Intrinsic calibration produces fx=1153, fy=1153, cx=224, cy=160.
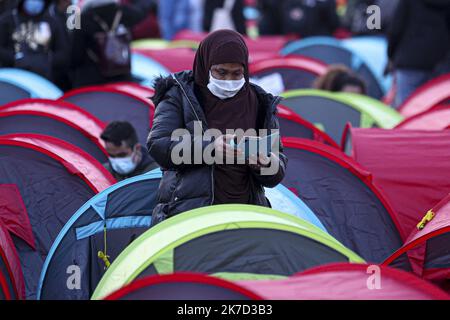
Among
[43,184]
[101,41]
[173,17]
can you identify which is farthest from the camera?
[173,17]

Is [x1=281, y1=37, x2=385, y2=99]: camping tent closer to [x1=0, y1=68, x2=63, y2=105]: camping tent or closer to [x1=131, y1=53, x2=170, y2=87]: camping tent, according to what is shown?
[x1=131, y1=53, x2=170, y2=87]: camping tent

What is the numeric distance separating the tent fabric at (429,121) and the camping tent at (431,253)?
8.78 ft

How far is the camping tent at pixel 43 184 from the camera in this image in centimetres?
696

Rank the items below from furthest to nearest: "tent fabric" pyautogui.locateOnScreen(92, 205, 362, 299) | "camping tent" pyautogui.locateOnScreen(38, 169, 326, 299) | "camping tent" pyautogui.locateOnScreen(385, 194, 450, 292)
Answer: "camping tent" pyautogui.locateOnScreen(38, 169, 326, 299) < "camping tent" pyautogui.locateOnScreen(385, 194, 450, 292) < "tent fabric" pyautogui.locateOnScreen(92, 205, 362, 299)

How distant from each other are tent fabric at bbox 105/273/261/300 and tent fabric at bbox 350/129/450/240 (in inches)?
116

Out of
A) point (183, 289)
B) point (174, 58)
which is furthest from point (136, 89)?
point (183, 289)

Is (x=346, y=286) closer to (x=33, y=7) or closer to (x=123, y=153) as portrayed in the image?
(x=123, y=153)

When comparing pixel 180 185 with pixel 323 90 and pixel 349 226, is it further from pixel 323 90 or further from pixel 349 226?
pixel 323 90

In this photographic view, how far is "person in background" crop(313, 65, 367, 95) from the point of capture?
10.5 metres

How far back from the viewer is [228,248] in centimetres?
493

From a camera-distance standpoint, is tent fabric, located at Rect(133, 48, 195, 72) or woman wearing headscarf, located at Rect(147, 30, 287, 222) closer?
woman wearing headscarf, located at Rect(147, 30, 287, 222)

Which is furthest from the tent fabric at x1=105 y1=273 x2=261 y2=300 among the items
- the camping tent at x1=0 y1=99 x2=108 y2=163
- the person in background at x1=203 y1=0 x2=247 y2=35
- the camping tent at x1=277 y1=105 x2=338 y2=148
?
the person in background at x1=203 y1=0 x2=247 y2=35

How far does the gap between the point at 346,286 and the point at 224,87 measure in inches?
52.8

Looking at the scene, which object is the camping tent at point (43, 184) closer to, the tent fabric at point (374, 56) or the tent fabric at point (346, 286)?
the tent fabric at point (346, 286)
